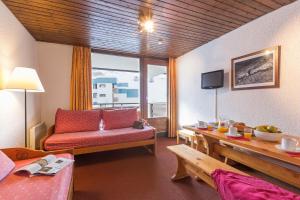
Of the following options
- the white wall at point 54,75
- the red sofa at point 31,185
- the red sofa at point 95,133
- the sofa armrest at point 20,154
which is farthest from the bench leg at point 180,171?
the white wall at point 54,75

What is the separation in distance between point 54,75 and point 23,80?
1.66m

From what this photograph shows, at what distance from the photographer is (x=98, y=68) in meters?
4.34

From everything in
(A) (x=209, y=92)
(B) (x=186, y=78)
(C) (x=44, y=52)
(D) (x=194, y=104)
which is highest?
(C) (x=44, y=52)

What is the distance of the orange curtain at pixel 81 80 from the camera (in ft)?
11.9

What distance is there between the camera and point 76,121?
318 centimetres

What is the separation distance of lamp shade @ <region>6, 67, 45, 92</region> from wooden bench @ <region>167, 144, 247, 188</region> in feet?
6.70

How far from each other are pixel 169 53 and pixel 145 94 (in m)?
1.29

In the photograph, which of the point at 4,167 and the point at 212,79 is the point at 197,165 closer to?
the point at 4,167

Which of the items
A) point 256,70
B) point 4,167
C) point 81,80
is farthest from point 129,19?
point 4,167

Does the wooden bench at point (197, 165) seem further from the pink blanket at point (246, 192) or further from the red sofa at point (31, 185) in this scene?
the red sofa at point (31, 185)

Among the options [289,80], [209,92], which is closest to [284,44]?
[289,80]

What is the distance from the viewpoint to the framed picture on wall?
2342 mm

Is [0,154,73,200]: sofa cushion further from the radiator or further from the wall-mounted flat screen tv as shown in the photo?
the wall-mounted flat screen tv

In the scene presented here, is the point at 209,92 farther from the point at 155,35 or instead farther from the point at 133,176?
the point at 133,176
